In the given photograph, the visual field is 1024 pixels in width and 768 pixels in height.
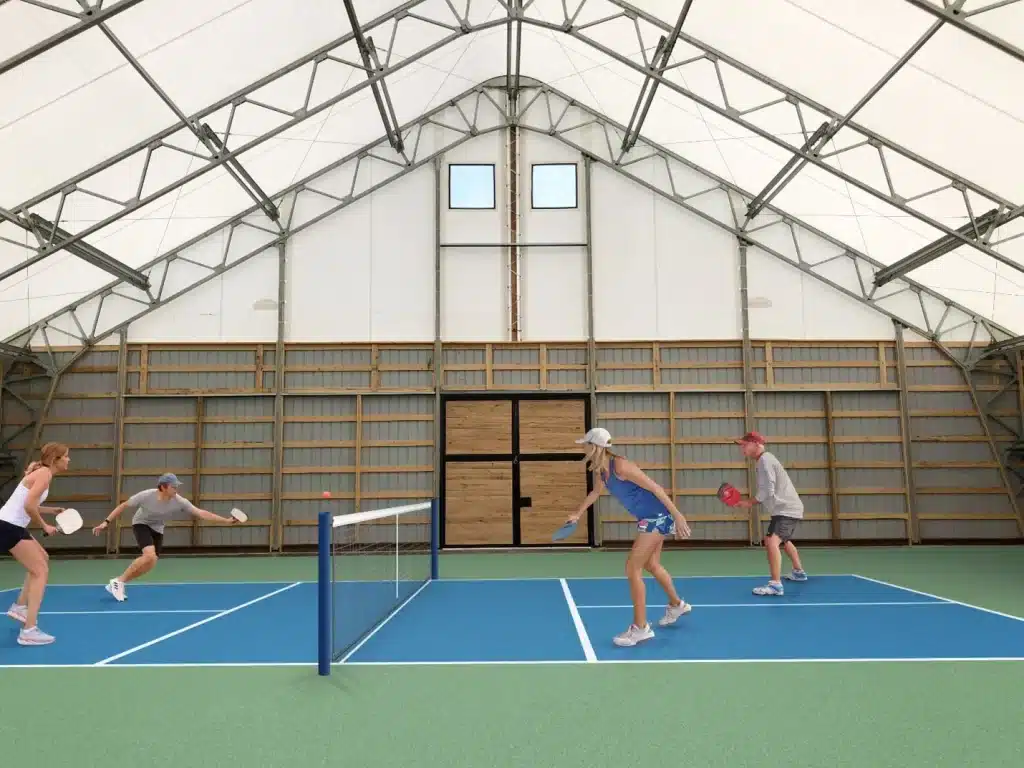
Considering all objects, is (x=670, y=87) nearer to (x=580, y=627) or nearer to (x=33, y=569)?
(x=580, y=627)

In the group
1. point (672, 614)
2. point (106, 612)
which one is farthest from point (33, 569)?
point (672, 614)

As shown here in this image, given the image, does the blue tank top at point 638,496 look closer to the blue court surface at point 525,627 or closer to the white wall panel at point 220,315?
the blue court surface at point 525,627

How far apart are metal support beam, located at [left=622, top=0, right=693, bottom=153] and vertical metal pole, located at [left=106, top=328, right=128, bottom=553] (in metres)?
12.0

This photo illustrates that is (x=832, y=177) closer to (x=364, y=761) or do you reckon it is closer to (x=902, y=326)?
(x=902, y=326)

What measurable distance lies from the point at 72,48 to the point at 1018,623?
13.0 m

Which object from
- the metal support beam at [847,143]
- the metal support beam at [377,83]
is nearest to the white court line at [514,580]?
the metal support beam at [847,143]

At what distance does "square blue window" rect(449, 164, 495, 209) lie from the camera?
1859 centimetres

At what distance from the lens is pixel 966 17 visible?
376 inches

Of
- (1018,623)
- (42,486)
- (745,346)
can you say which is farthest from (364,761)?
(745,346)

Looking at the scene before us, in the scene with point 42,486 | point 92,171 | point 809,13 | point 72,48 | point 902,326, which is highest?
point 809,13

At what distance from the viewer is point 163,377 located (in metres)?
17.8

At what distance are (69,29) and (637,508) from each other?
28.2 feet

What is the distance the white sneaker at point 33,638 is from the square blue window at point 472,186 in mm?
13182

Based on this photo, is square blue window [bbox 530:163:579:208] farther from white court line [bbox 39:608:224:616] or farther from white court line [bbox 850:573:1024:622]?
white court line [bbox 39:608:224:616]
